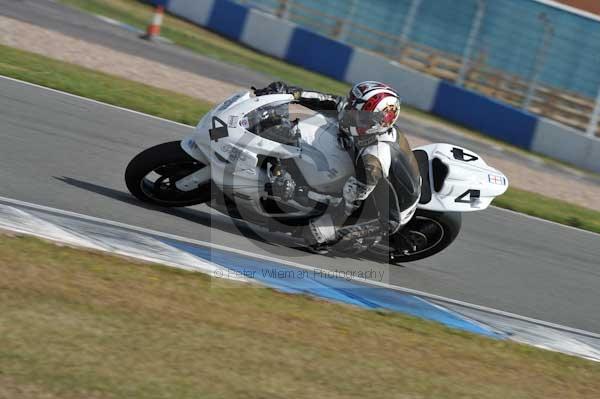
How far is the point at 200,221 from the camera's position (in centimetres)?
772

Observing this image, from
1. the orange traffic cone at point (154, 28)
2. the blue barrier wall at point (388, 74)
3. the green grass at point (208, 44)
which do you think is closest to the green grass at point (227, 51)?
the green grass at point (208, 44)

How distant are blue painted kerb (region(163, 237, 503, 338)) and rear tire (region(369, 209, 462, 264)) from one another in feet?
2.46

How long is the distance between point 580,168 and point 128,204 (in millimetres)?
14628

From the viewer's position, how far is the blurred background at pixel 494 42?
2094 centimetres

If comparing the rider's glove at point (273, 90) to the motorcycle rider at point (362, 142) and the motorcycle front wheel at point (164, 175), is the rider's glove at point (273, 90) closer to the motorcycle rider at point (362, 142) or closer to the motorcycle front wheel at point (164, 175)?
the motorcycle rider at point (362, 142)

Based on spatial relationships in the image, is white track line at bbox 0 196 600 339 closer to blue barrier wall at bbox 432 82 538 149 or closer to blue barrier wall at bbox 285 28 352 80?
blue barrier wall at bbox 432 82 538 149

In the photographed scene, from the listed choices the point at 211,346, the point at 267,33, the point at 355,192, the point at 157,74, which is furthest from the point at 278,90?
the point at 267,33

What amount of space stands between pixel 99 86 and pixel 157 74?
3116 millimetres

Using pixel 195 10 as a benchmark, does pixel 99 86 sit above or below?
below

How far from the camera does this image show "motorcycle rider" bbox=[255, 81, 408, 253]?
7.01 m

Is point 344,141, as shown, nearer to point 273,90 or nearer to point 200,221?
point 273,90

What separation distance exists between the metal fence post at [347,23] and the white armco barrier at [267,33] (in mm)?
1344

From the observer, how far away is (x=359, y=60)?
2250 centimetres

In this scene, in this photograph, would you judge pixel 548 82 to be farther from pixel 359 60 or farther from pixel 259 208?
pixel 259 208
